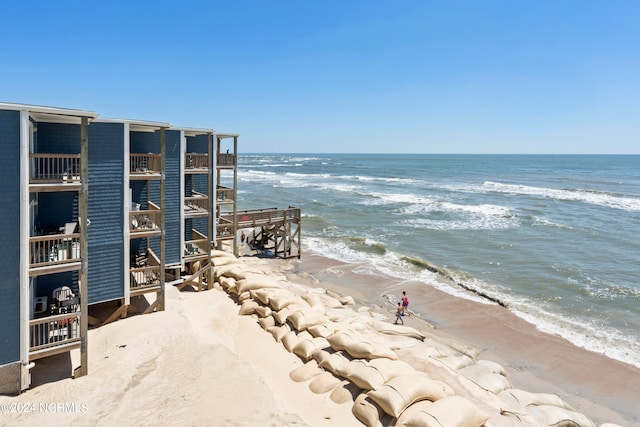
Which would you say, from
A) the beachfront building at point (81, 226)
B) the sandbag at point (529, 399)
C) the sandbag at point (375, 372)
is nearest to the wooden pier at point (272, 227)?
the beachfront building at point (81, 226)

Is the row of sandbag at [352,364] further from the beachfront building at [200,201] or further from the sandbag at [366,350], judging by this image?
the beachfront building at [200,201]

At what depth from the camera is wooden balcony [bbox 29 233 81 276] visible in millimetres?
9898

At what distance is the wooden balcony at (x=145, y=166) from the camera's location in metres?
13.3

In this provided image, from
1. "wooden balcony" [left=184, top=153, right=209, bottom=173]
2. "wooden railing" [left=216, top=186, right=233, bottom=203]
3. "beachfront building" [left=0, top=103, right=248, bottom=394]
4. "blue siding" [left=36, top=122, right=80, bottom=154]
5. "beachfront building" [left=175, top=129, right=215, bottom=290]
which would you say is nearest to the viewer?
"beachfront building" [left=0, top=103, right=248, bottom=394]

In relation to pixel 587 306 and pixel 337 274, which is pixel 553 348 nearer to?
pixel 587 306

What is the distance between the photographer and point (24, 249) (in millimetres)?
9531

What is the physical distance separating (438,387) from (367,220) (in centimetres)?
2897

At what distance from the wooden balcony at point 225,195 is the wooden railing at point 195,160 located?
308 centimetres

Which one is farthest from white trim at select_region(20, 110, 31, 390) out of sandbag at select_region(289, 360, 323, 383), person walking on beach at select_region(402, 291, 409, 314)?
person walking on beach at select_region(402, 291, 409, 314)

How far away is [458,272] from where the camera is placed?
23.5m

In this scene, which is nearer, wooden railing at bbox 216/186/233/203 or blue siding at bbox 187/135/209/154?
blue siding at bbox 187/135/209/154

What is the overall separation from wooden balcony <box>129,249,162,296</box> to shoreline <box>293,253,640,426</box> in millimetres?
9114

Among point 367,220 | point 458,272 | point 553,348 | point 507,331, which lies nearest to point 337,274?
point 458,272

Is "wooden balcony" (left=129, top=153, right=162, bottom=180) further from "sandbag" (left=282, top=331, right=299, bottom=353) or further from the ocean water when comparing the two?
the ocean water
